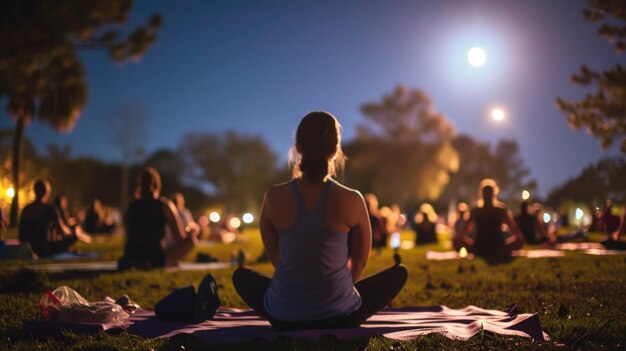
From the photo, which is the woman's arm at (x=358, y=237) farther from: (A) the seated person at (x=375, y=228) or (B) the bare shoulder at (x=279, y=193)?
(A) the seated person at (x=375, y=228)

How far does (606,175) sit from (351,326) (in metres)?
10.5

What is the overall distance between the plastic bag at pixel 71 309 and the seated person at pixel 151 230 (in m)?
4.68

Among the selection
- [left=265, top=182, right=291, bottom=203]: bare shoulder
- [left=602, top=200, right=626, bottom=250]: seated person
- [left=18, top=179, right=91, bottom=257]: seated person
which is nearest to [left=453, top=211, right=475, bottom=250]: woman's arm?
[left=602, top=200, right=626, bottom=250]: seated person

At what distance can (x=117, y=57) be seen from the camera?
22734mm

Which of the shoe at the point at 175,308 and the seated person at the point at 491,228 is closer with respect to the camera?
the shoe at the point at 175,308

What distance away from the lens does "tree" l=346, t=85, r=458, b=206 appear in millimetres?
60406

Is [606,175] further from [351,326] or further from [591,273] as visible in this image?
[351,326]

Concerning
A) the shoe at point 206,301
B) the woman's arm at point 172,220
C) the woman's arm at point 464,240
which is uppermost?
the woman's arm at point 172,220

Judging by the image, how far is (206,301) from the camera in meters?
5.73

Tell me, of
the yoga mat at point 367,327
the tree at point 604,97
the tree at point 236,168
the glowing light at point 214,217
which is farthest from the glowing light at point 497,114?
the tree at point 236,168

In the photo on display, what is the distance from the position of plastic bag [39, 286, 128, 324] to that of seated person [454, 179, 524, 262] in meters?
8.14

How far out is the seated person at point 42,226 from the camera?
12.0 metres

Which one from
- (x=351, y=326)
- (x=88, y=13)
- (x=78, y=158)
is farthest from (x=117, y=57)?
(x=78, y=158)

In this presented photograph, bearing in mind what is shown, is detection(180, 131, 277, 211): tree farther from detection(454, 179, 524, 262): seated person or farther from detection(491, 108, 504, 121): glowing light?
detection(454, 179, 524, 262): seated person
